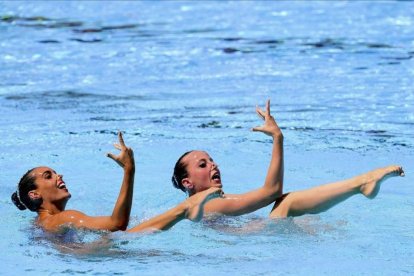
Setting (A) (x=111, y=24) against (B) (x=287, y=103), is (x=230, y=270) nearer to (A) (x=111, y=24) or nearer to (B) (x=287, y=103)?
(B) (x=287, y=103)

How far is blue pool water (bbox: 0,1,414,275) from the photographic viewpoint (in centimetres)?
579

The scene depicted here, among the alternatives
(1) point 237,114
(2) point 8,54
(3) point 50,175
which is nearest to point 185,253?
(3) point 50,175

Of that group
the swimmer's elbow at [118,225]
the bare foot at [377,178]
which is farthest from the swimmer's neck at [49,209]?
the bare foot at [377,178]

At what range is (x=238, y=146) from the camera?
8.75 meters

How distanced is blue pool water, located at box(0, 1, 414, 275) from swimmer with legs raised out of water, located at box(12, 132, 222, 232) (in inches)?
3.9

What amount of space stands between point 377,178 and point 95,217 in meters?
1.75

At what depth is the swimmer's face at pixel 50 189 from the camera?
20.3ft

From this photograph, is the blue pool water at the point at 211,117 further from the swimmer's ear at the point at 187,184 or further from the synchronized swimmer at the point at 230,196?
the swimmer's ear at the point at 187,184

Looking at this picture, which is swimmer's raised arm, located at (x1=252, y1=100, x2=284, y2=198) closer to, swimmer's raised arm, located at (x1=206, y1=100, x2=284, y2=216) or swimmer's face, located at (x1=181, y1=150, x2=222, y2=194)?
swimmer's raised arm, located at (x1=206, y1=100, x2=284, y2=216)

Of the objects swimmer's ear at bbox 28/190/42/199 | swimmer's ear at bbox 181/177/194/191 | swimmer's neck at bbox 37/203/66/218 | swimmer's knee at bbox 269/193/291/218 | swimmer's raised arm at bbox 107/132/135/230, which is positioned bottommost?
swimmer's knee at bbox 269/193/291/218

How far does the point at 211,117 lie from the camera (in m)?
9.66

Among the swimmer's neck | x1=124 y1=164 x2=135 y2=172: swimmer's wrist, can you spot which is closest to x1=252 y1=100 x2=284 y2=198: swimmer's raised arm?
x1=124 y1=164 x2=135 y2=172: swimmer's wrist

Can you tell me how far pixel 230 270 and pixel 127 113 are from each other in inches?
187

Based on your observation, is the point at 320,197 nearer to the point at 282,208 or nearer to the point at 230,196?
the point at 282,208
